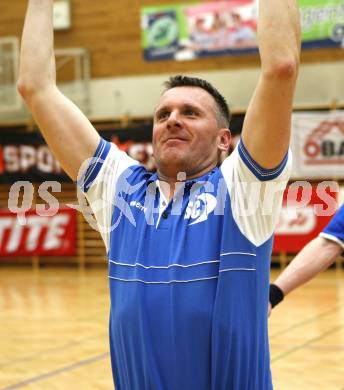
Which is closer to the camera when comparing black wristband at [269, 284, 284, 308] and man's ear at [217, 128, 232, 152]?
man's ear at [217, 128, 232, 152]

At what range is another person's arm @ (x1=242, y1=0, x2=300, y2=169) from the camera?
2.03 metres

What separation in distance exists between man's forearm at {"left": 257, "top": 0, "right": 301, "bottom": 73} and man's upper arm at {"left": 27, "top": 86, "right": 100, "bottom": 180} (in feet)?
2.26

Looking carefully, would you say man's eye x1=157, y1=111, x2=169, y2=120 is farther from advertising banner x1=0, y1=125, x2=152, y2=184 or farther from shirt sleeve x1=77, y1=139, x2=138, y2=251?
advertising banner x1=0, y1=125, x2=152, y2=184

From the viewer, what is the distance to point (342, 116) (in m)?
13.9

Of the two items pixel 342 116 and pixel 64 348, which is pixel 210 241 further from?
pixel 342 116

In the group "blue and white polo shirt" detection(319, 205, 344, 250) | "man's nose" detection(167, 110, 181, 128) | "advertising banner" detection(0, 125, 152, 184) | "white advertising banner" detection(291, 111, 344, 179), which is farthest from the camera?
"advertising banner" detection(0, 125, 152, 184)

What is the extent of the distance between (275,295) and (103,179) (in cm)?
134

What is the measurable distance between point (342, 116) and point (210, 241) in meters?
12.2

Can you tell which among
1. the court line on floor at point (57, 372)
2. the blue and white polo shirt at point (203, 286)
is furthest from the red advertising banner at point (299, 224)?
the blue and white polo shirt at point (203, 286)

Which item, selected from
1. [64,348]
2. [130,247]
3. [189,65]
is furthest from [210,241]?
[189,65]

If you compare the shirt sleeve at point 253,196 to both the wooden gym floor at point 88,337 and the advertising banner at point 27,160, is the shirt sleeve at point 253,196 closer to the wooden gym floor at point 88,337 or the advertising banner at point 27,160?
the wooden gym floor at point 88,337

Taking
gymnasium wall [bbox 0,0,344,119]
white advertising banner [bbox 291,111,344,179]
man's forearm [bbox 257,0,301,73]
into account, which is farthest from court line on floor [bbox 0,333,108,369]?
gymnasium wall [bbox 0,0,344,119]

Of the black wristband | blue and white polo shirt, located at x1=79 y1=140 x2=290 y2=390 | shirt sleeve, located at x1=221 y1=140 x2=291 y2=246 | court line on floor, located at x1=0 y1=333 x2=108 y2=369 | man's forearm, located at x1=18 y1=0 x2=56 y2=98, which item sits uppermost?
man's forearm, located at x1=18 y1=0 x2=56 y2=98

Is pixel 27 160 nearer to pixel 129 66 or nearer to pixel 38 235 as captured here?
pixel 38 235
